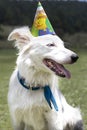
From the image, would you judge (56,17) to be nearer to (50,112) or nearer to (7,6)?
(7,6)

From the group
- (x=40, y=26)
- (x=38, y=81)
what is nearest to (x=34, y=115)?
(x=38, y=81)

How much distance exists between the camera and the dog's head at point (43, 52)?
601 centimetres

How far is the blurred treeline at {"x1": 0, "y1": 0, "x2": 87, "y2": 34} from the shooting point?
3184 cm

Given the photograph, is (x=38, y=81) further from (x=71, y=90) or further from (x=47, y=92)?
(x=71, y=90)

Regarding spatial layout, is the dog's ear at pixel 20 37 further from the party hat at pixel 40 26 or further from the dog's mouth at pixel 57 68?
the dog's mouth at pixel 57 68

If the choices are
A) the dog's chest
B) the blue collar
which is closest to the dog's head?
the blue collar

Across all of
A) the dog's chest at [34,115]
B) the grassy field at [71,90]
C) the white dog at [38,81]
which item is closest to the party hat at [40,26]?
the white dog at [38,81]

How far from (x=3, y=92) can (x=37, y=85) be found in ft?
16.7

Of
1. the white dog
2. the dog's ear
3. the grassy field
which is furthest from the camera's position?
the grassy field

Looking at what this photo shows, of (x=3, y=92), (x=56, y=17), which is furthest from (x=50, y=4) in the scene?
(x=3, y=92)

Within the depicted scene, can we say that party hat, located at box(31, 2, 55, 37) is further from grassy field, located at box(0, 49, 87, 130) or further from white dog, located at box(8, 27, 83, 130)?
grassy field, located at box(0, 49, 87, 130)

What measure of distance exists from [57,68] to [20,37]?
0.64 meters

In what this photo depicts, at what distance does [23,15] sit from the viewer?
32625mm

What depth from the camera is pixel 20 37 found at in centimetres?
630
